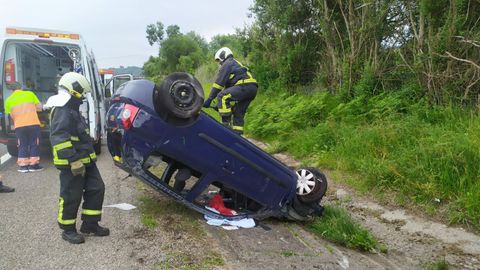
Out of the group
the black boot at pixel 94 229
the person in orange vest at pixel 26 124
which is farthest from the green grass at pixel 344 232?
the person in orange vest at pixel 26 124

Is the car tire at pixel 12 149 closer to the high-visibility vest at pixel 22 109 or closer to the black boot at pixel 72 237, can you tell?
the high-visibility vest at pixel 22 109

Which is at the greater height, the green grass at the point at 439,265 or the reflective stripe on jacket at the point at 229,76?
the reflective stripe on jacket at the point at 229,76

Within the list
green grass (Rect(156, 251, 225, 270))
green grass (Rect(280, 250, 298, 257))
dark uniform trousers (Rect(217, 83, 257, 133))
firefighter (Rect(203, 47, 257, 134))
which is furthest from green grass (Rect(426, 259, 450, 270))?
dark uniform trousers (Rect(217, 83, 257, 133))

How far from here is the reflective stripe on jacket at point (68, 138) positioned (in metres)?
4.06

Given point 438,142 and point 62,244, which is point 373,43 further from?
point 62,244

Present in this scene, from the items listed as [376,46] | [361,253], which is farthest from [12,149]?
[376,46]

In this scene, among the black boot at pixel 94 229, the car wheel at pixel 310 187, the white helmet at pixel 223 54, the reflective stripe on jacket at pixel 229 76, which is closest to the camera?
the black boot at pixel 94 229

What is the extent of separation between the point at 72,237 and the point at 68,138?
0.89 meters

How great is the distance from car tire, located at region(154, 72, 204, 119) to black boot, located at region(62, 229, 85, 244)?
1339mm

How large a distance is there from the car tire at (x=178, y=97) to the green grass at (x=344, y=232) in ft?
5.67

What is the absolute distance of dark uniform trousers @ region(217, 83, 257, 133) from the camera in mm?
6793

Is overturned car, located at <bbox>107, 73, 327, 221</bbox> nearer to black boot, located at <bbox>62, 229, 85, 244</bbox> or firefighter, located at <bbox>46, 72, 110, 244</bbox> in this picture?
firefighter, located at <bbox>46, 72, 110, 244</bbox>

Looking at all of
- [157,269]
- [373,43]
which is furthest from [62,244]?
[373,43]

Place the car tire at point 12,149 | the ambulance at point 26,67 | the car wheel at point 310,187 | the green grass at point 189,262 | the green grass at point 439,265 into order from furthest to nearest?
the car tire at point 12,149 < the ambulance at point 26,67 < the car wheel at point 310,187 < the green grass at point 439,265 < the green grass at point 189,262
